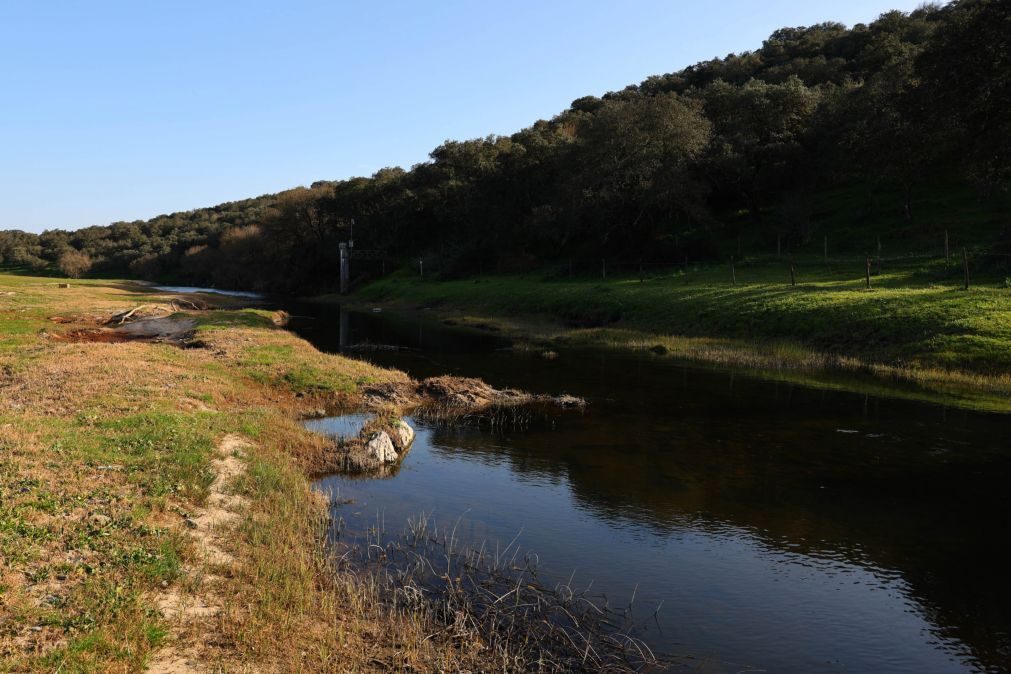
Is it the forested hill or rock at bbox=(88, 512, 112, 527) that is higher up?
the forested hill

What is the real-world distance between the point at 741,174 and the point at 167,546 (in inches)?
3238

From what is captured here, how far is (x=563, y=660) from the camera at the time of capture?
8.82 metres

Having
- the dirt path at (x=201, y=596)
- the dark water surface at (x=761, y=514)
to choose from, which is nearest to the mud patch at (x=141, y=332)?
the dark water surface at (x=761, y=514)

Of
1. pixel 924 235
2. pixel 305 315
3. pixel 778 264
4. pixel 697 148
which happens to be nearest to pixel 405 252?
pixel 305 315

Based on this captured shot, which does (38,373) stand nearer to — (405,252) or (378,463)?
(378,463)

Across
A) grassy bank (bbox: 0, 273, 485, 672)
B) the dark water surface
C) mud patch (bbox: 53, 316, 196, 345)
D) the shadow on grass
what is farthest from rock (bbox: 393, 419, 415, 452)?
the shadow on grass

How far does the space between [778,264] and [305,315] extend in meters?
52.1

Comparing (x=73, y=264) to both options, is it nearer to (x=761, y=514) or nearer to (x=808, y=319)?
(x=808, y=319)

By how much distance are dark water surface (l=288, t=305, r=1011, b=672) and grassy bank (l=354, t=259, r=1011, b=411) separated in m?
5.92

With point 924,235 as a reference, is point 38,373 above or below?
below

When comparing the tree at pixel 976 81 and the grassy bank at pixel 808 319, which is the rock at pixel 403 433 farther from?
the tree at pixel 976 81

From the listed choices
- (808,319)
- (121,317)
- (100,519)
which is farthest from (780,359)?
(121,317)

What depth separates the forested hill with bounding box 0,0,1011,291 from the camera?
113ft

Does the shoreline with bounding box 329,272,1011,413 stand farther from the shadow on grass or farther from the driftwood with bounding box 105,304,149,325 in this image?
the driftwood with bounding box 105,304,149,325
